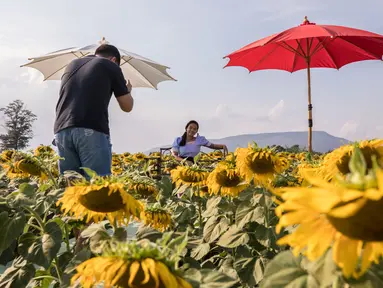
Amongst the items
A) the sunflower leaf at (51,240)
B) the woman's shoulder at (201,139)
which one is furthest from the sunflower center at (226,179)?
the woman's shoulder at (201,139)

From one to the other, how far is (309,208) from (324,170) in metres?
1.02

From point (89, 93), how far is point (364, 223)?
2.51 metres

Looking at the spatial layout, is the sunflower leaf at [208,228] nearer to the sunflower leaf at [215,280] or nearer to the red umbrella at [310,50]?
the sunflower leaf at [215,280]

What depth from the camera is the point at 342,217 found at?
1.99 ft

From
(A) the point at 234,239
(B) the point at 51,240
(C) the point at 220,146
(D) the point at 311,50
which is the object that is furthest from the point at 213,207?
(D) the point at 311,50

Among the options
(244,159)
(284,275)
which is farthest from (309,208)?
(244,159)

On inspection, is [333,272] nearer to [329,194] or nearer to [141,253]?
[329,194]

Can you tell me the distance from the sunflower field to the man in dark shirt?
263 millimetres

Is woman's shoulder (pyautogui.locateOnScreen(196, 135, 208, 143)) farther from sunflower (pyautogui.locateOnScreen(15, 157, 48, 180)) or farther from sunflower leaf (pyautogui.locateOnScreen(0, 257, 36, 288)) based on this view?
sunflower leaf (pyautogui.locateOnScreen(0, 257, 36, 288))

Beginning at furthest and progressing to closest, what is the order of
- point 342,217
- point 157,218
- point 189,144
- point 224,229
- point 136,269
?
point 189,144, point 157,218, point 224,229, point 136,269, point 342,217

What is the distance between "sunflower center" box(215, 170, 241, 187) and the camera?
2.16 metres

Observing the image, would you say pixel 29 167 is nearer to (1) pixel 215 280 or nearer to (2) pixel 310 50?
(1) pixel 215 280

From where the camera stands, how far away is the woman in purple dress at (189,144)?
5.38 m

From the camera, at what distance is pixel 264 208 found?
169 centimetres
